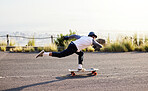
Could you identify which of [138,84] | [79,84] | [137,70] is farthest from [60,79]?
[137,70]

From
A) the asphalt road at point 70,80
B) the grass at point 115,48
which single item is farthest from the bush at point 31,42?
the asphalt road at point 70,80

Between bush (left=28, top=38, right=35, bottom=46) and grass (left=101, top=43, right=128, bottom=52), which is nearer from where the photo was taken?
grass (left=101, top=43, right=128, bottom=52)

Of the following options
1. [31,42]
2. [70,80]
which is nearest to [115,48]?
[31,42]

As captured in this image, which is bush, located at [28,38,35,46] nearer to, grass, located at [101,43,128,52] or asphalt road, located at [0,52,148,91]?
grass, located at [101,43,128,52]

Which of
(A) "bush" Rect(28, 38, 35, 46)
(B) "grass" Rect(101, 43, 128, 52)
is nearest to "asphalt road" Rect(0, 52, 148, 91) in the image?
(B) "grass" Rect(101, 43, 128, 52)

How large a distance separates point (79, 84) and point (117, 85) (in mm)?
1067

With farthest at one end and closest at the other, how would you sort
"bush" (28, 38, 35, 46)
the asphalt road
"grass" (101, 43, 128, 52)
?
"bush" (28, 38, 35, 46), "grass" (101, 43, 128, 52), the asphalt road

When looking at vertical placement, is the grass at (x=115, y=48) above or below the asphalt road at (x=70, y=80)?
above

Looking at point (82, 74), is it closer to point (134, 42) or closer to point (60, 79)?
point (60, 79)

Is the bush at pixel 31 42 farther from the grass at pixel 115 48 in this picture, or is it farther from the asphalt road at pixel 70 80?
the asphalt road at pixel 70 80

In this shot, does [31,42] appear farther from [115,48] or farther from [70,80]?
[70,80]

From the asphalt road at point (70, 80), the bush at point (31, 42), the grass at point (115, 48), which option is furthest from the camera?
the bush at point (31, 42)

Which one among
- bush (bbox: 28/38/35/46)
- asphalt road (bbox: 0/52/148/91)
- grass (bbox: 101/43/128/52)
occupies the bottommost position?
asphalt road (bbox: 0/52/148/91)

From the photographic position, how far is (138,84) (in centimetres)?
801
